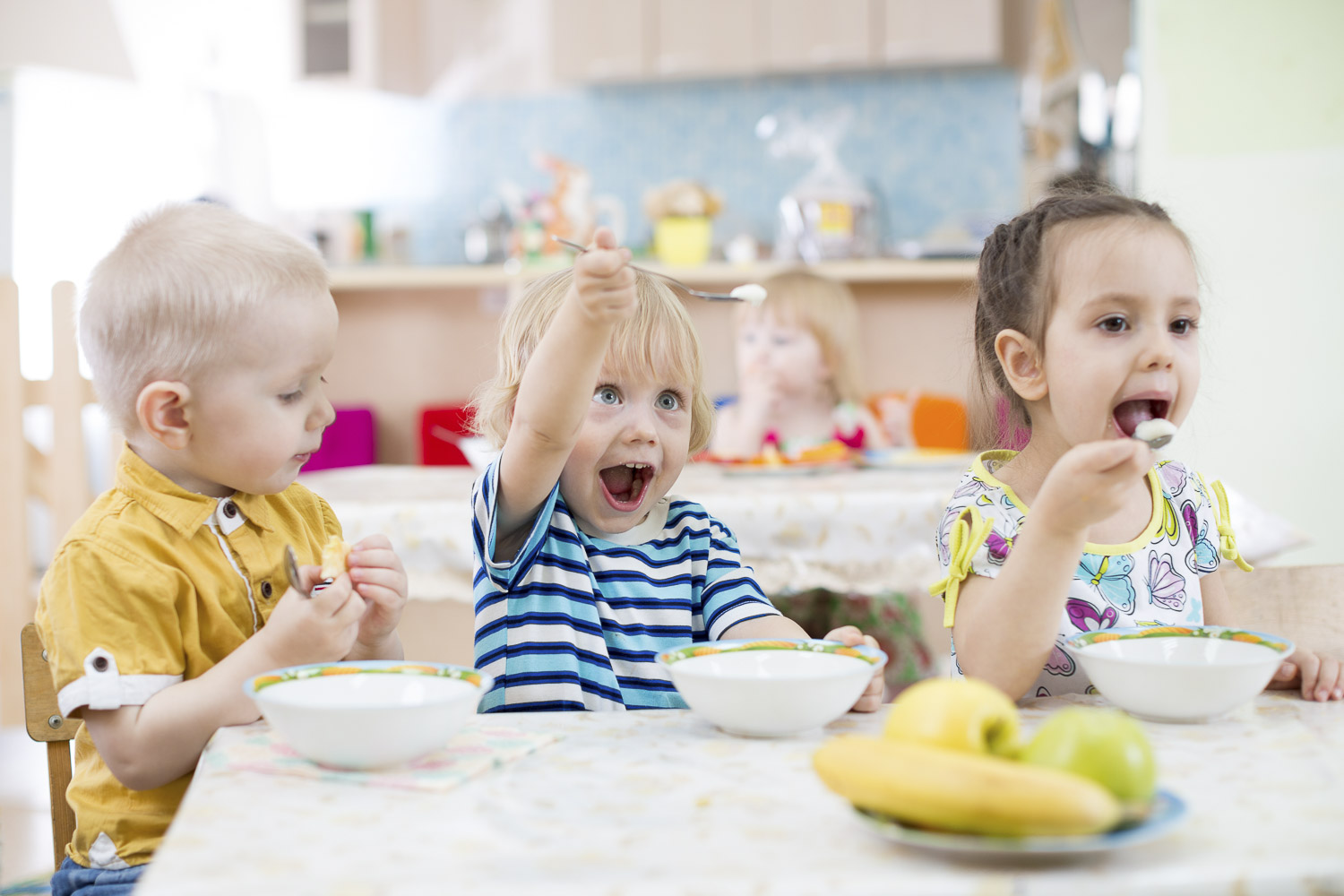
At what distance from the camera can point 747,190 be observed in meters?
4.30

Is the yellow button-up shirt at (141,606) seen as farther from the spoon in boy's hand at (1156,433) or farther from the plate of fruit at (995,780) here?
the spoon in boy's hand at (1156,433)

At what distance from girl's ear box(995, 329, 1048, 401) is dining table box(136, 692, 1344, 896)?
395 millimetres

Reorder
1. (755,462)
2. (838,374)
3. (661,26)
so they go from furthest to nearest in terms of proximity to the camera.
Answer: (661,26) → (838,374) → (755,462)

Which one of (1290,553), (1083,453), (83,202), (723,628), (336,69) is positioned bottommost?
(1290,553)

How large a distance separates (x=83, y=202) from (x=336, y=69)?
1019mm

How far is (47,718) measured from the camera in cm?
95

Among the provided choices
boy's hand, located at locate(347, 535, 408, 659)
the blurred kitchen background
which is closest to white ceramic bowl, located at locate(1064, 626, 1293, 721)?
boy's hand, located at locate(347, 535, 408, 659)

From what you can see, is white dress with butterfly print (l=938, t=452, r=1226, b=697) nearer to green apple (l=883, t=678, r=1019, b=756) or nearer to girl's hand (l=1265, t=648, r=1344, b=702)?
girl's hand (l=1265, t=648, r=1344, b=702)

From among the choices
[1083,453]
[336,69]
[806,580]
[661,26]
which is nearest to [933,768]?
[1083,453]

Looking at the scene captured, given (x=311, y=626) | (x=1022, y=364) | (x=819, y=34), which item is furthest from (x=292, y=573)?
(x=819, y=34)

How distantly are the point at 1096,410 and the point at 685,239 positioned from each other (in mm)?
2931

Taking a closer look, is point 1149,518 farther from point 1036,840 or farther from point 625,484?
point 1036,840

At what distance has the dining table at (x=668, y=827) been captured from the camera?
0.50m

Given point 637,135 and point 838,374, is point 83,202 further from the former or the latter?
point 838,374
